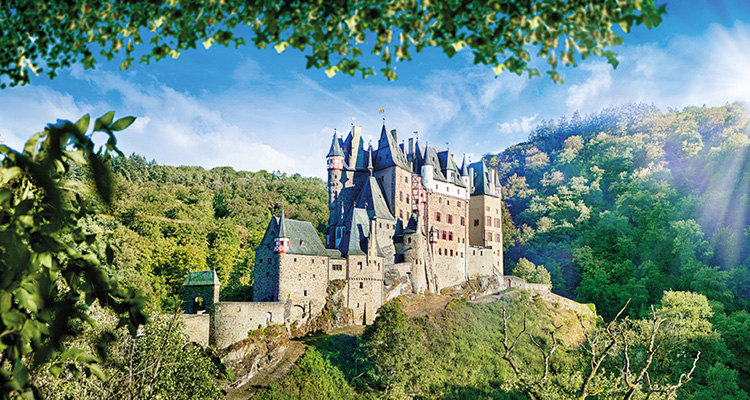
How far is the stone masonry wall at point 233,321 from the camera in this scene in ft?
92.5

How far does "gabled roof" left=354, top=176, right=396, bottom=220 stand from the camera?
4038 centimetres

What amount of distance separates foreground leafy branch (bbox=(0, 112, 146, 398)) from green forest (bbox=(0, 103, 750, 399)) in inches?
0.5

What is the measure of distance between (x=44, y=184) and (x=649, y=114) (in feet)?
270

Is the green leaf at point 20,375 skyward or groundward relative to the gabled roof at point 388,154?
groundward

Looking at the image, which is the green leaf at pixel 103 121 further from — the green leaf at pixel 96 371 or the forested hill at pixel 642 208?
the forested hill at pixel 642 208

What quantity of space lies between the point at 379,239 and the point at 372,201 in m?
3.01

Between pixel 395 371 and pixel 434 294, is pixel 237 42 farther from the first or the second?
pixel 434 294

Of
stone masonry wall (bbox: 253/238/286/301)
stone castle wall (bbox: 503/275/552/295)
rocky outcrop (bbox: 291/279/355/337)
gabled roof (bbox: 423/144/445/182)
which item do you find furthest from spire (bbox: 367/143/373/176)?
stone castle wall (bbox: 503/275/552/295)

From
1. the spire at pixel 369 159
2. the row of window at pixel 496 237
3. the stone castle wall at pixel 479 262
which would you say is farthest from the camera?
the row of window at pixel 496 237

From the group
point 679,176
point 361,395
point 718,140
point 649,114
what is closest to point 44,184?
point 361,395

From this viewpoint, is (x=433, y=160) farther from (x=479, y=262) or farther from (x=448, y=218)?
(x=479, y=262)

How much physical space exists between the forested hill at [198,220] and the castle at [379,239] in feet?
18.0

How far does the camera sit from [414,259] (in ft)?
133

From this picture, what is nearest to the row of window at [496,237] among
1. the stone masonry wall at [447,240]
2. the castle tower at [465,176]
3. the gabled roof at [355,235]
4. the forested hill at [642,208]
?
the stone masonry wall at [447,240]
